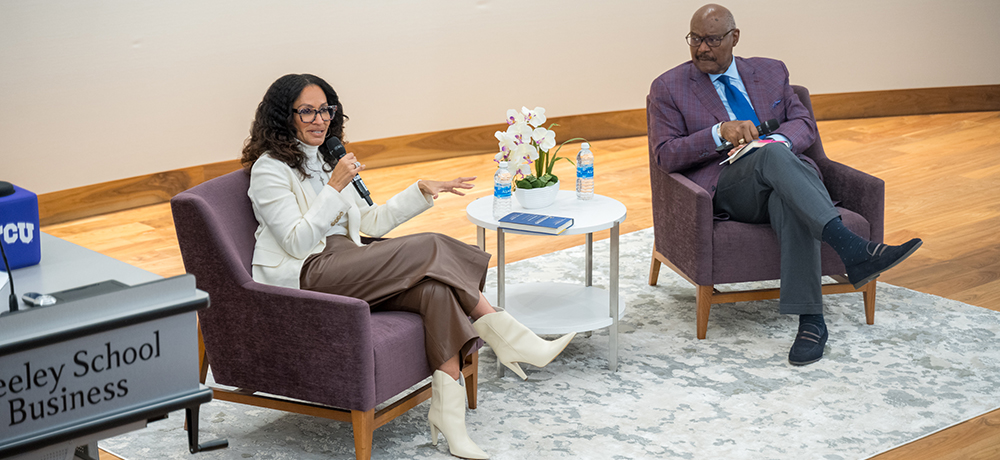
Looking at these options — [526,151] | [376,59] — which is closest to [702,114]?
[526,151]

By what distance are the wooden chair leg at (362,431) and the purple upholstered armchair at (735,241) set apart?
1462 mm

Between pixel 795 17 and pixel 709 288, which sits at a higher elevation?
pixel 795 17

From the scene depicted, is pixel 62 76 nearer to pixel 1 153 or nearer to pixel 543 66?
pixel 1 153

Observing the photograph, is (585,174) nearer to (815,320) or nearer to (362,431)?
(815,320)

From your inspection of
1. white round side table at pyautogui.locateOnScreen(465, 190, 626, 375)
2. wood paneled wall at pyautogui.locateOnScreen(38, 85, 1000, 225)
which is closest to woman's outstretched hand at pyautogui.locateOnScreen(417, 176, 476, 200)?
white round side table at pyautogui.locateOnScreen(465, 190, 626, 375)

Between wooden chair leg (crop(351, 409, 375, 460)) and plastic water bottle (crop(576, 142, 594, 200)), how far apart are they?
4.37 feet

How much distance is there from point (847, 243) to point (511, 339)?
1.22 m

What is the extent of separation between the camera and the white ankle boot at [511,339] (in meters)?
2.85

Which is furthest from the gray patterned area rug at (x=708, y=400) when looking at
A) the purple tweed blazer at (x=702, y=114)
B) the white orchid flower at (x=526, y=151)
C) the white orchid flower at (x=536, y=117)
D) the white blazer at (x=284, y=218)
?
the white orchid flower at (x=536, y=117)

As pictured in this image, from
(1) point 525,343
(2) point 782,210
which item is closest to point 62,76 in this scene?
(1) point 525,343

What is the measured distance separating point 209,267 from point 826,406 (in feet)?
6.24

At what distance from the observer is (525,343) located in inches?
113

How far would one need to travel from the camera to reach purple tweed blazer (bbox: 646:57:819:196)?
361cm

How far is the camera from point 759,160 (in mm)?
3402
